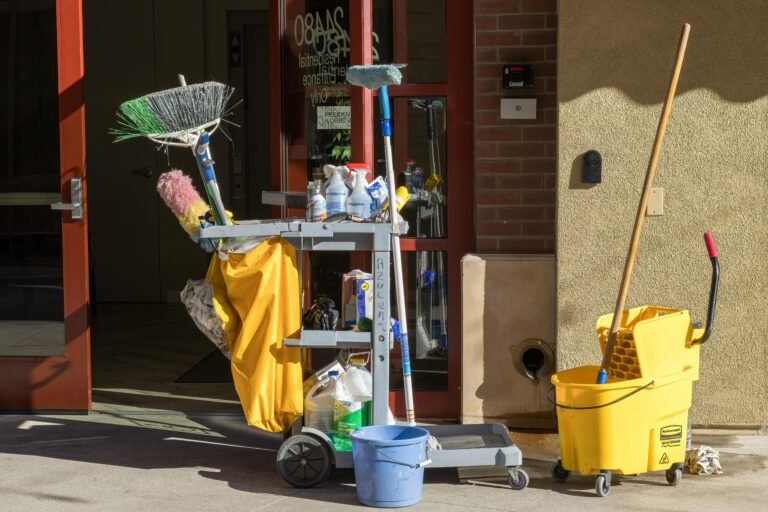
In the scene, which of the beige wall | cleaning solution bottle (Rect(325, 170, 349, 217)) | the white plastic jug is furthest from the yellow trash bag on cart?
the beige wall

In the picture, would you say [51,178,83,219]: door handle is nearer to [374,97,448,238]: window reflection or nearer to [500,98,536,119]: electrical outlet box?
[374,97,448,238]: window reflection

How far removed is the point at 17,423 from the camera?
6.18 meters

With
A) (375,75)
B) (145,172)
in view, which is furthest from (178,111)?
(145,172)

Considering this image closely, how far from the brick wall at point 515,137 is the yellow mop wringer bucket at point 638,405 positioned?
122 cm

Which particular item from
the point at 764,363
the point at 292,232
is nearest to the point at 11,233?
the point at 292,232

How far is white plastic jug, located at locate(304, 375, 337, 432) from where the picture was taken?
511cm

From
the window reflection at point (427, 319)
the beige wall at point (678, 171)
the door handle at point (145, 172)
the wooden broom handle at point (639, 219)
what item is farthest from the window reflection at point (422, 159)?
the door handle at point (145, 172)

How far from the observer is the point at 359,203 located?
498cm

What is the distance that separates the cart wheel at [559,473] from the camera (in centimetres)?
507

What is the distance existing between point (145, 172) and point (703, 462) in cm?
666

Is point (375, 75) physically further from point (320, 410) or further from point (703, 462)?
point (703, 462)

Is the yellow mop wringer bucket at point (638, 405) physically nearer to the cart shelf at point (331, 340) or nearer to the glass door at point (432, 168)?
the cart shelf at point (331, 340)

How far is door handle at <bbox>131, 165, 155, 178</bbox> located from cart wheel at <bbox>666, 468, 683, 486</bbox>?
667 centimetres

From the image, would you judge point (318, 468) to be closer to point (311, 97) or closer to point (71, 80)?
point (311, 97)
